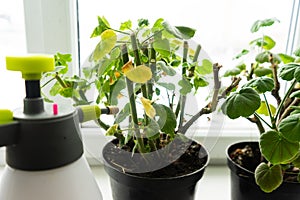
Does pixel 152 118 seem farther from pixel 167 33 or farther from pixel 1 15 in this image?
pixel 1 15

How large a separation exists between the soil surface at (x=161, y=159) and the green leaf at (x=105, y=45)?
166 mm

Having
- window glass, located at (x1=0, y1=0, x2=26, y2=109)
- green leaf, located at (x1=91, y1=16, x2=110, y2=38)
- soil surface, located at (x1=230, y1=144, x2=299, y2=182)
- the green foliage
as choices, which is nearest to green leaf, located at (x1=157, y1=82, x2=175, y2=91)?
the green foliage

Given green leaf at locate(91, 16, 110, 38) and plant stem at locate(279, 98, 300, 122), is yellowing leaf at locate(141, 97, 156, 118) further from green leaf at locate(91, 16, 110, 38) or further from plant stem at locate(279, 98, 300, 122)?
plant stem at locate(279, 98, 300, 122)

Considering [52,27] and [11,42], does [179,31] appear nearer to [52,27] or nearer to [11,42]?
[52,27]

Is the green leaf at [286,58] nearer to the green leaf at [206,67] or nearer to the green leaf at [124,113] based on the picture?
the green leaf at [206,67]

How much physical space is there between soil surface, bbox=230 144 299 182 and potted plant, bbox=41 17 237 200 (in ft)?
0.28

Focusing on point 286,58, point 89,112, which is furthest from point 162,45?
point 286,58

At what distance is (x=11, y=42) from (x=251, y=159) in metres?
0.58

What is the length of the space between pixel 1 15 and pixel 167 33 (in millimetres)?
482

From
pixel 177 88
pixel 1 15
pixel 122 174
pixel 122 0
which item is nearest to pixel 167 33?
pixel 177 88

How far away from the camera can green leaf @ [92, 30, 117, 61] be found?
0.38m

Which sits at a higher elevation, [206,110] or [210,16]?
[210,16]

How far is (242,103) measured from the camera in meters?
0.43

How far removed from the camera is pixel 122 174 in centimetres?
45
